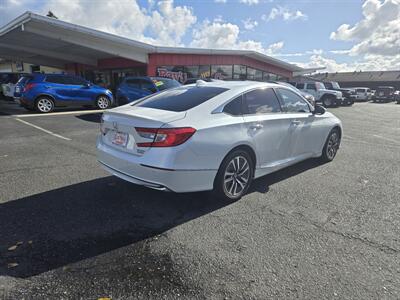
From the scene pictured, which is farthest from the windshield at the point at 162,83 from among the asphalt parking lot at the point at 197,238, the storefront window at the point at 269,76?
the storefront window at the point at 269,76

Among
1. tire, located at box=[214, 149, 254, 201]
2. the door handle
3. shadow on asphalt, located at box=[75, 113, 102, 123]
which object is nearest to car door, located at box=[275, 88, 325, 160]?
the door handle

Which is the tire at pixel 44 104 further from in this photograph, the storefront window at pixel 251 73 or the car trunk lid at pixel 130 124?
the storefront window at pixel 251 73

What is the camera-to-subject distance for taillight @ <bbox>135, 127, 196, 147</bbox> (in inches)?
124

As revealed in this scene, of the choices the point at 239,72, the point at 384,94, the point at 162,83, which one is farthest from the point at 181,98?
the point at 384,94

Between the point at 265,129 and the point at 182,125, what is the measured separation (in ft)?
4.69

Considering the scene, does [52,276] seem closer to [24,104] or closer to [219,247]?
[219,247]

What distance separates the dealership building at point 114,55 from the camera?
1570cm

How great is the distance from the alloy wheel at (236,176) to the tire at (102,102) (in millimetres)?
11523

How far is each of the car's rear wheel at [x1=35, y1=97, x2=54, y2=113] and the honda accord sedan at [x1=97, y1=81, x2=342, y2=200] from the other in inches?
389

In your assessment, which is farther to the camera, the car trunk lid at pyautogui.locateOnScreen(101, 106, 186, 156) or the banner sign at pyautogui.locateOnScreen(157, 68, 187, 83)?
the banner sign at pyautogui.locateOnScreen(157, 68, 187, 83)

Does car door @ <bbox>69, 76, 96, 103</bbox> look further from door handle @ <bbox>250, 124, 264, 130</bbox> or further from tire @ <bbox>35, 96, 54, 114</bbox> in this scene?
door handle @ <bbox>250, 124, 264, 130</bbox>

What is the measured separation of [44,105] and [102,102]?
8.44ft

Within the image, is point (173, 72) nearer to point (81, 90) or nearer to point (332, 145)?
point (81, 90)

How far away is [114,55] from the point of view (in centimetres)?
1847
